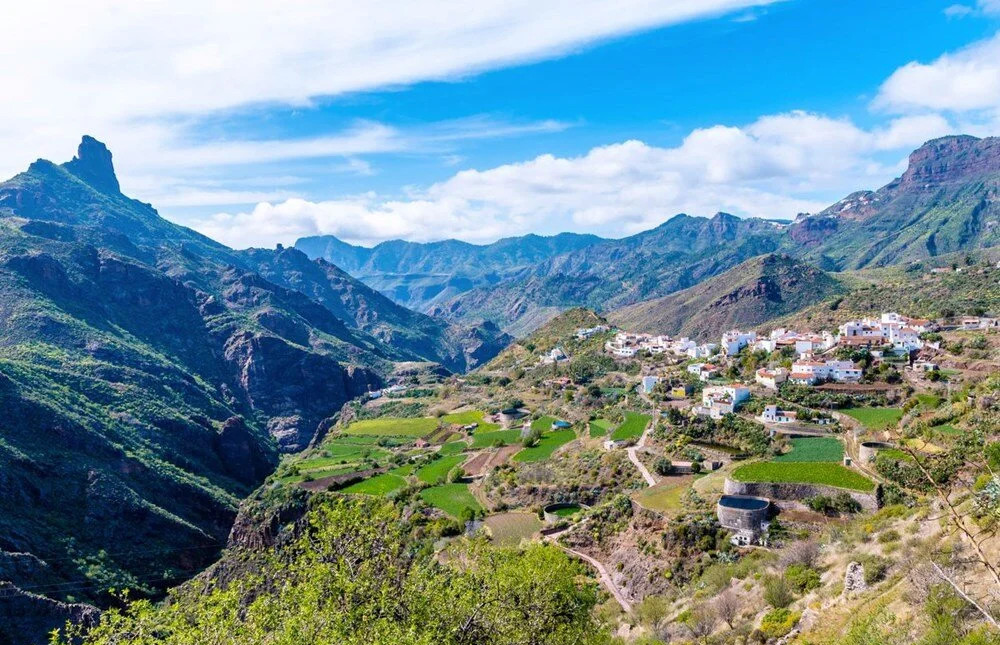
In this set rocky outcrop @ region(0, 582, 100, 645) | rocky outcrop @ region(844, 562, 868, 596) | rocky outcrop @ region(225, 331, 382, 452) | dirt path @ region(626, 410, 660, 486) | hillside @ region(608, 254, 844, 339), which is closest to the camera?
rocky outcrop @ region(844, 562, 868, 596)

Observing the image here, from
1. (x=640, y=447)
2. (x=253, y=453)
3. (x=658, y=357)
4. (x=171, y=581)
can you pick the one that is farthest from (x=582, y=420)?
(x=253, y=453)

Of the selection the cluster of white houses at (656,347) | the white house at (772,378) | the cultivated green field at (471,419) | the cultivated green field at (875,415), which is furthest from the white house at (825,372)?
the cultivated green field at (471,419)

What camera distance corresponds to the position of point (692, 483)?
141ft

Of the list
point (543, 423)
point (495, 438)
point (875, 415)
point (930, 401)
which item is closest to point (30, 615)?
point (495, 438)

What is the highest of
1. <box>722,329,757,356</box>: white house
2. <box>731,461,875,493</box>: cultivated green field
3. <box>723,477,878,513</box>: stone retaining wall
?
<box>722,329,757,356</box>: white house

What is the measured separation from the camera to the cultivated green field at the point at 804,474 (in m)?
36.4

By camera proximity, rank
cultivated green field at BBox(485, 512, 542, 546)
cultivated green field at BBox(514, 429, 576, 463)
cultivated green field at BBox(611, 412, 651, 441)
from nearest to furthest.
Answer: cultivated green field at BBox(485, 512, 542, 546) → cultivated green field at BBox(611, 412, 651, 441) → cultivated green field at BBox(514, 429, 576, 463)

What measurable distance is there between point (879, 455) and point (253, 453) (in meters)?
97.2

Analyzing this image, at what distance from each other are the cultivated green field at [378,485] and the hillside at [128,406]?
20.4m

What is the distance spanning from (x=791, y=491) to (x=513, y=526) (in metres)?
20.6

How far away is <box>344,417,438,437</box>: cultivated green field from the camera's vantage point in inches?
3770

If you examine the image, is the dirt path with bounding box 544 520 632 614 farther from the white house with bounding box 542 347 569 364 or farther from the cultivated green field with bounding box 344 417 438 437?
the white house with bounding box 542 347 569 364

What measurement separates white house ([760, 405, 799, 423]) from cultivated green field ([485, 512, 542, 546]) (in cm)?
2168

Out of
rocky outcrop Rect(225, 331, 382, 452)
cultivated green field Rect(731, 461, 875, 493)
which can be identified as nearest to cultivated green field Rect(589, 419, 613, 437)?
cultivated green field Rect(731, 461, 875, 493)
